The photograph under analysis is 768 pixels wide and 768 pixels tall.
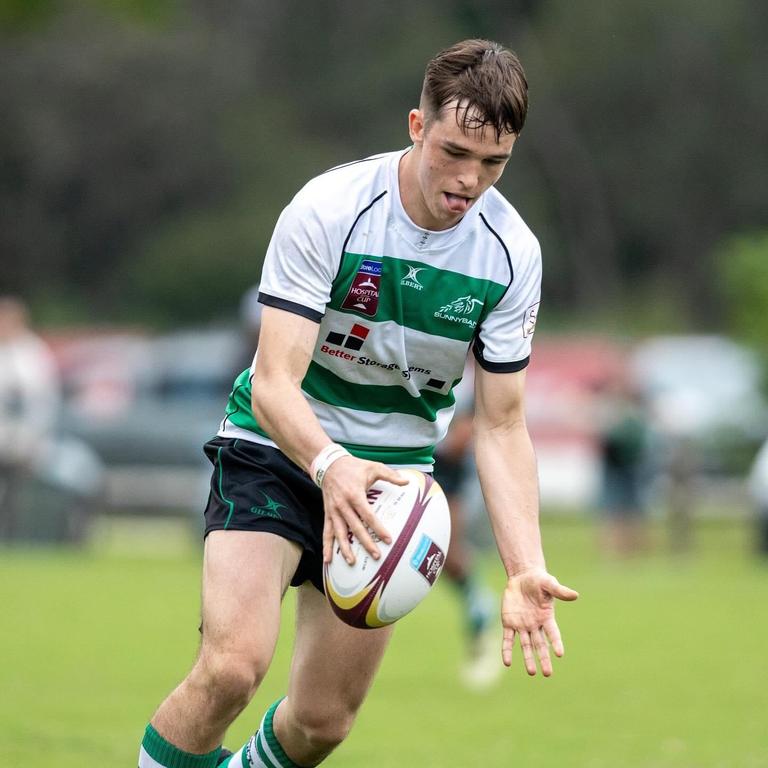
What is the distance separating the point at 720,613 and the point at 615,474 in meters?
4.62

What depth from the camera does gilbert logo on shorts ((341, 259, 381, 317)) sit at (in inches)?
213

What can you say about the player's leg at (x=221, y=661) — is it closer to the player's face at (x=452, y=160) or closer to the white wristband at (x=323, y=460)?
the white wristband at (x=323, y=460)

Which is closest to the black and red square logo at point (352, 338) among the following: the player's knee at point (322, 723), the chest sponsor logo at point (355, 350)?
the chest sponsor logo at point (355, 350)

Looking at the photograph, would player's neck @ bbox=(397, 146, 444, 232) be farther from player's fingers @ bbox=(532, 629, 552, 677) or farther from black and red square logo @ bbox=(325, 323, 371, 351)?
player's fingers @ bbox=(532, 629, 552, 677)

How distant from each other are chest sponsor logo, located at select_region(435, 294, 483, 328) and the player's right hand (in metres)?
0.72

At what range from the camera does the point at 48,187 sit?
44.5 metres

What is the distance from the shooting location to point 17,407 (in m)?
16.5

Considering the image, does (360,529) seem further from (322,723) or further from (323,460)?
(322,723)

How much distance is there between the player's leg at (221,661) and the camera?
506 centimetres

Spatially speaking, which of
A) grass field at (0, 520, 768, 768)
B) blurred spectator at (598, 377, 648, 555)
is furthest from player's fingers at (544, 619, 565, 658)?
blurred spectator at (598, 377, 648, 555)

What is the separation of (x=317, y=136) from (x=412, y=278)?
48.3m

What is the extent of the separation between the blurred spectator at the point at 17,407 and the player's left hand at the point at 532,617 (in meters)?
11.8

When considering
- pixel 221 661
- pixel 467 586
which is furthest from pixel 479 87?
pixel 467 586

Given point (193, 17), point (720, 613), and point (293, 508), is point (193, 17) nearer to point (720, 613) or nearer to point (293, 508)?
point (720, 613)
